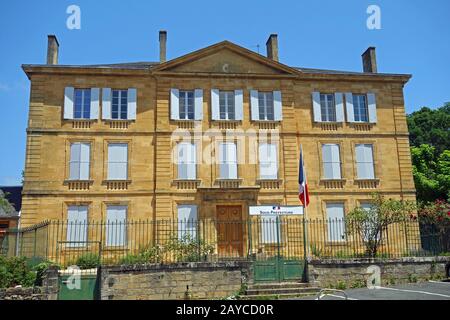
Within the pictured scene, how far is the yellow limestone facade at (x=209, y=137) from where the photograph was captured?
64.8 ft

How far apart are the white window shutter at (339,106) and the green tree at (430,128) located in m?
14.4

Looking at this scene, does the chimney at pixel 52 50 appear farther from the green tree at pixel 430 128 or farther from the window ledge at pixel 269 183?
the green tree at pixel 430 128

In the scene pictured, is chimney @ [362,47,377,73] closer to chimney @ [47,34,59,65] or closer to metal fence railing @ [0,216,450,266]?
metal fence railing @ [0,216,450,266]

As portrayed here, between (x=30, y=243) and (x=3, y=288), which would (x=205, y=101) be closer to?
(x=30, y=243)

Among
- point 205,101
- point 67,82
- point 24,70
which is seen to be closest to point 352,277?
point 205,101

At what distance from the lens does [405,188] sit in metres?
21.5

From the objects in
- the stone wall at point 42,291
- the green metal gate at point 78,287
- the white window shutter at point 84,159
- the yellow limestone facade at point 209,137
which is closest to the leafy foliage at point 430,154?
the yellow limestone facade at point 209,137

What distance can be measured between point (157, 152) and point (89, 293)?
859 centimetres

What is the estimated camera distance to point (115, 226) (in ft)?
63.2

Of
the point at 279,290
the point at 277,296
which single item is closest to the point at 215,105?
the point at 279,290

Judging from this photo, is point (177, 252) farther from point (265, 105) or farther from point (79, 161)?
point (265, 105)

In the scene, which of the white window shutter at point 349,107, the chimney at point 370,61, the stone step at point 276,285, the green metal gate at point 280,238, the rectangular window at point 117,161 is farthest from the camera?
the chimney at point 370,61

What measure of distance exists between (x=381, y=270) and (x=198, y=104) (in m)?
11.0

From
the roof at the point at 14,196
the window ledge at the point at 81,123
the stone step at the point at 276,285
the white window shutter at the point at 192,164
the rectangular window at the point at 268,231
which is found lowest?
the stone step at the point at 276,285
